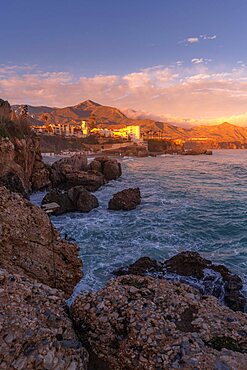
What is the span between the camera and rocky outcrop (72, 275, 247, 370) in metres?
5.25

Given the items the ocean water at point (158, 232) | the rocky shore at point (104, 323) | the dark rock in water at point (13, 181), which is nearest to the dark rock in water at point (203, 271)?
the ocean water at point (158, 232)

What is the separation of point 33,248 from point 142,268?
17.9 feet

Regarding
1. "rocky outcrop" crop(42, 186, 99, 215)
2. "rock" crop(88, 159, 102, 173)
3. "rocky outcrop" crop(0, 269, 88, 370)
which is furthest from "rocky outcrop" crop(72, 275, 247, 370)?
"rock" crop(88, 159, 102, 173)

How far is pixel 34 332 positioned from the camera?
554cm

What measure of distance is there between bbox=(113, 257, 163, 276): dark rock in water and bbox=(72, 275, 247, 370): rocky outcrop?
539cm

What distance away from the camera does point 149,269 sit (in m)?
12.9

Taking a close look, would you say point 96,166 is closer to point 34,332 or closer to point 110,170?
point 110,170

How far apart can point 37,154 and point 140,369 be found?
3506cm

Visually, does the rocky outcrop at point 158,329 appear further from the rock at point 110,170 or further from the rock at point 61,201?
the rock at point 110,170

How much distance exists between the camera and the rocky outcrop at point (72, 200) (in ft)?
81.1

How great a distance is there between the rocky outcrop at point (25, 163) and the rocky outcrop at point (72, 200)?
16.5 ft

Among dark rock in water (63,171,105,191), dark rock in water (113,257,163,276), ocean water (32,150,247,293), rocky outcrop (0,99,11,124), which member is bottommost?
ocean water (32,150,247,293)

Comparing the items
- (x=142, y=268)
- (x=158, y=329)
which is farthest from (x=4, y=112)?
(x=158, y=329)

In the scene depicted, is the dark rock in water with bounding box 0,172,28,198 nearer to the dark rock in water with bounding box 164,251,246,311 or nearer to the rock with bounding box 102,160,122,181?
the dark rock in water with bounding box 164,251,246,311
